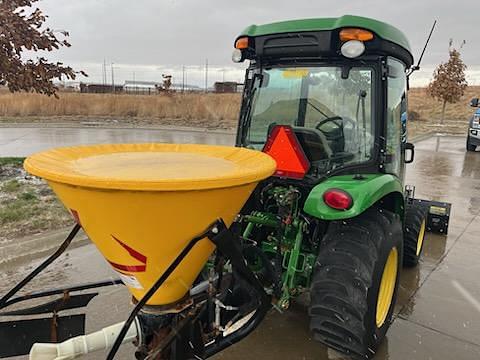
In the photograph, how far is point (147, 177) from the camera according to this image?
4.90 feet

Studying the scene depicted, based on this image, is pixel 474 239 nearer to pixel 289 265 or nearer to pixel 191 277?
pixel 289 265

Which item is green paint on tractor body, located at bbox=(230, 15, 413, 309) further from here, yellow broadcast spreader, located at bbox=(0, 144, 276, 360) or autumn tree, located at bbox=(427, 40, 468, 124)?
autumn tree, located at bbox=(427, 40, 468, 124)

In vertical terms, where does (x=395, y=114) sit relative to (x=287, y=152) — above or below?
above

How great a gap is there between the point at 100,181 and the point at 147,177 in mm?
170

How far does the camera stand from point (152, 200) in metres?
1.46

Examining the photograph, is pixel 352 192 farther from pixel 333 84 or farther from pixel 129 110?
pixel 129 110

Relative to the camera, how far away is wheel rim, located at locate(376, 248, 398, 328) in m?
2.79

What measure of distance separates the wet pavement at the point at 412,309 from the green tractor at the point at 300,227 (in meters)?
0.39

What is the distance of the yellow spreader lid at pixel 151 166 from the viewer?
1428mm

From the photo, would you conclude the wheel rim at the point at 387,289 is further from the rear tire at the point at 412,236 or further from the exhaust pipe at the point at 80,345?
the exhaust pipe at the point at 80,345

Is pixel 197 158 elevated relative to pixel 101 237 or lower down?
elevated

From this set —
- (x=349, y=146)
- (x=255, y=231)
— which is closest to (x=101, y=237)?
(x=255, y=231)

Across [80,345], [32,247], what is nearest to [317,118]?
[80,345]

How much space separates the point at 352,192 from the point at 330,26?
1.07 metres
